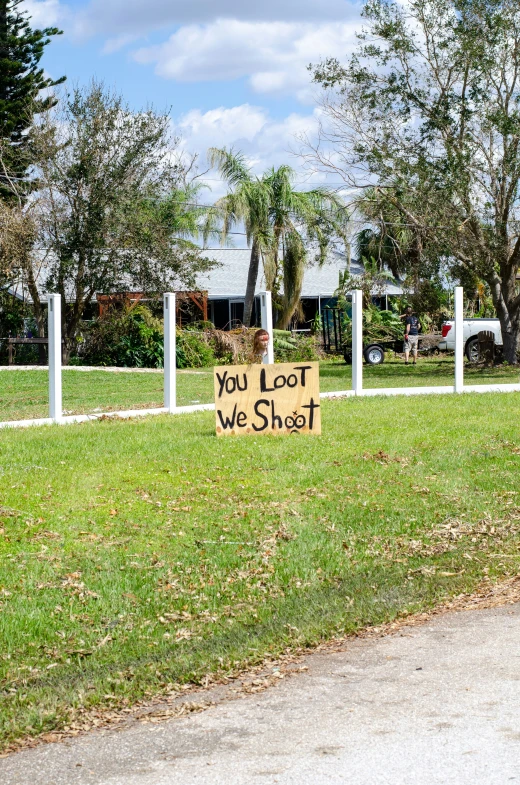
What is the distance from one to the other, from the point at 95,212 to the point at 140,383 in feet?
28.1

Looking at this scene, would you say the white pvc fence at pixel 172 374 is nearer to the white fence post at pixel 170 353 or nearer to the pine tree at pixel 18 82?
the white fence post at pixel 170 353

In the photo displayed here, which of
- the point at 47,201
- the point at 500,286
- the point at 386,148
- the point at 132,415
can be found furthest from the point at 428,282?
the point at 132,415

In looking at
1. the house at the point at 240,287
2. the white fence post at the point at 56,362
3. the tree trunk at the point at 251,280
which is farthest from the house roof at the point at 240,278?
the white fence post at the point at 56,362

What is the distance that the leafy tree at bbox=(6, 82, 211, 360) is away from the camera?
2808 centimetres

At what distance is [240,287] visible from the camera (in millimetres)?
40562

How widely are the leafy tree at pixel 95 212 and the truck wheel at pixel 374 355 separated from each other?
20.8 ft

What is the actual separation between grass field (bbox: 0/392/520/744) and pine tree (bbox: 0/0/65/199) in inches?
799

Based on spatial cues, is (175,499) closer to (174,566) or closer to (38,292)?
(174,566)

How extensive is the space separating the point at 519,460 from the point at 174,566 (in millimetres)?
4627

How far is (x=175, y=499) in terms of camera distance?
324 inches

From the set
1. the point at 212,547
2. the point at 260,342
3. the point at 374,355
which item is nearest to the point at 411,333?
the point at 374,355

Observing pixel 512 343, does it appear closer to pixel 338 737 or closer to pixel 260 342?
pixel 260 342

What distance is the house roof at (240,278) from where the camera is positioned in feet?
131

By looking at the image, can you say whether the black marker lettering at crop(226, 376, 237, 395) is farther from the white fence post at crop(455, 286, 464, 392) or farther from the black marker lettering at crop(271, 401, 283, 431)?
the white fence post at crop(455, 286, 464, 392)
